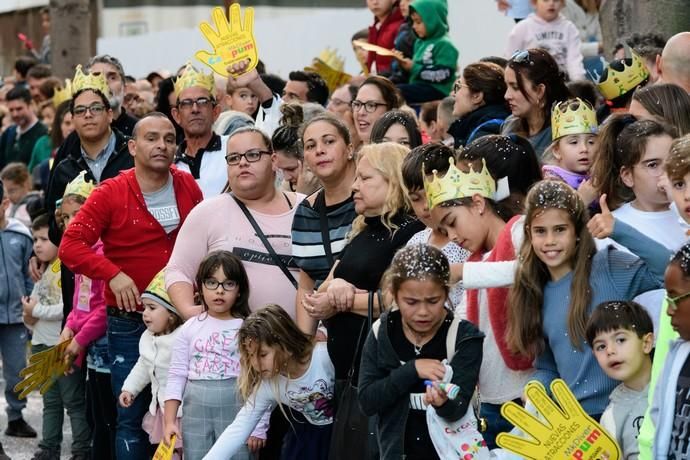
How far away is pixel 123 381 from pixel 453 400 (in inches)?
128

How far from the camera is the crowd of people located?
568 cm

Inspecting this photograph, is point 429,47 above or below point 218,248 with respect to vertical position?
above

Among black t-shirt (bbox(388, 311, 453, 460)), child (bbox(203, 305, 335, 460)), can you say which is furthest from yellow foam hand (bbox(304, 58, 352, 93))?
black t-shirt (bbox(388, 311, 453, 460))

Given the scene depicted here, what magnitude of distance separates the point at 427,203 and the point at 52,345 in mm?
4707

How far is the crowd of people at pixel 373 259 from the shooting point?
18.6 ft

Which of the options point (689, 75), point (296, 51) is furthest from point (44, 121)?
point (689, 75)

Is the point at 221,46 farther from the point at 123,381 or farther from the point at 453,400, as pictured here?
the point at 453,400

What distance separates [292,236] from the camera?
7.44 meters

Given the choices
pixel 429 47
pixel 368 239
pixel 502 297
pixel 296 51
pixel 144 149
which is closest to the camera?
pixel 502 297

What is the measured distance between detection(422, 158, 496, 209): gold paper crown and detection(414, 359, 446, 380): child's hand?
2.45 feet

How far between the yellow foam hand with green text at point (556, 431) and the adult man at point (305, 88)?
18.2ft

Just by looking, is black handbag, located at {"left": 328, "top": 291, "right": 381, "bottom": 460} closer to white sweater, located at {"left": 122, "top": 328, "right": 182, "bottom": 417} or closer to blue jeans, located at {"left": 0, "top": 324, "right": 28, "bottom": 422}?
white sweater, located at {"left": 122, "top": 328, "right": 182, "bottom": 417}

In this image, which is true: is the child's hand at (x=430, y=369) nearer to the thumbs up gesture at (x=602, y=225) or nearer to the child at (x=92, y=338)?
the thumbs up gesture at (x=602, y=225)

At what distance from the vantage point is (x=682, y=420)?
4723mm
